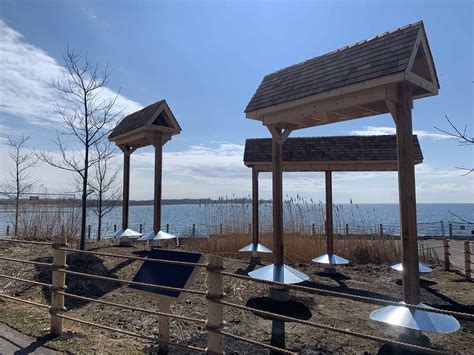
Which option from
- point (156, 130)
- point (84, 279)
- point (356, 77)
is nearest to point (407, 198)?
point (356, 77)

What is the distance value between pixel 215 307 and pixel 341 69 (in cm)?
371

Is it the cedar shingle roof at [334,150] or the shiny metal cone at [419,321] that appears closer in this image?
the shiny metal cone at [419,321]

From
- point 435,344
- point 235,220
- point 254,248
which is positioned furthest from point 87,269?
point 435,344

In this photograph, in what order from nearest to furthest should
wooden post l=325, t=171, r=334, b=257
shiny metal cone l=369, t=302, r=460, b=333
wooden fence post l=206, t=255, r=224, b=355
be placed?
1. wooden fence post l=206, t=255, r=224, b=355
2. shiny metal cone l=369, t=302, r=460, b=333
3. wooden post l=325, t=171, r=334, b=257

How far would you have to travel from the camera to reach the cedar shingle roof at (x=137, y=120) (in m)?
8.69

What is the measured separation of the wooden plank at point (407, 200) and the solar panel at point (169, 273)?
7.61 feet

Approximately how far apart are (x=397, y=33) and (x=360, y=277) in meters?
5.47

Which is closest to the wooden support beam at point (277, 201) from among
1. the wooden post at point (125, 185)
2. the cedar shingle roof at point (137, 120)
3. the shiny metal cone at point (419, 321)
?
the shiny metal cone at point (419, 321)

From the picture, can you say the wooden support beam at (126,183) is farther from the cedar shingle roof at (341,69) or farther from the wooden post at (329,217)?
the wooden post at (329,217)

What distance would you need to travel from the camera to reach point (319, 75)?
5.29m

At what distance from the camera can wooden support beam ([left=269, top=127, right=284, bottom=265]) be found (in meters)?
5.76

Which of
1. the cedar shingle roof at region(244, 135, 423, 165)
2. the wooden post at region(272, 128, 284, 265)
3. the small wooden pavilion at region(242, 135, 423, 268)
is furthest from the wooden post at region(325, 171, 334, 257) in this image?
the wooden post at region(272, 128, 284, 265)

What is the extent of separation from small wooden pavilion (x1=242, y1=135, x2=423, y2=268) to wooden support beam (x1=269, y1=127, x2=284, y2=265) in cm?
293

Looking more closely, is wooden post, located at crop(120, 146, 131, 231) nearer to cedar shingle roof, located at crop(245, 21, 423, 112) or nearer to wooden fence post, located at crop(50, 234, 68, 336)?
cedar shingle roof, located at crop(245, 21, 423, 112)
